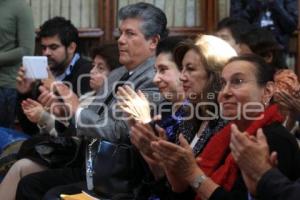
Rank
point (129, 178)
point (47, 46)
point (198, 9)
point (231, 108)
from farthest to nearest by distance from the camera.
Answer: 1. point (198, 9)
2. point (47, 46)
3. point (129, 178)
4. point (231, 108)

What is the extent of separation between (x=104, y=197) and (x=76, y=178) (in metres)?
0.50

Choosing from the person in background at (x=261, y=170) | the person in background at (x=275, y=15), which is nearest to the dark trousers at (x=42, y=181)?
the person in background at (x=261, y=170)

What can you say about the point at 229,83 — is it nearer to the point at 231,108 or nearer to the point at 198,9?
the point at 231,108

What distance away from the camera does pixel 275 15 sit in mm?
5215

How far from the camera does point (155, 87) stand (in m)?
3.57

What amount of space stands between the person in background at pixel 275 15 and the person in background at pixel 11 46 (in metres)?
1.53

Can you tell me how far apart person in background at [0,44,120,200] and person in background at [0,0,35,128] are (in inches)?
34.4

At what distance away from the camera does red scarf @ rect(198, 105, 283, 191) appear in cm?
268

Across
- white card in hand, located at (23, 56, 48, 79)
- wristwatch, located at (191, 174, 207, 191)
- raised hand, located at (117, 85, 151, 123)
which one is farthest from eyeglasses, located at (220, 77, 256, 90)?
white card in hand, located at (23, 56, 48, 79)

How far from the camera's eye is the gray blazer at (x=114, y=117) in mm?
3469

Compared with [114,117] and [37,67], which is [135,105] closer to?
[114,117]

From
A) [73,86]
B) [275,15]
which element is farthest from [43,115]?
[275,15]

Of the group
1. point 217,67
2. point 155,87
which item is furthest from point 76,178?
point 217,67

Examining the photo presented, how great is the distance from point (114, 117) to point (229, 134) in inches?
34.4
